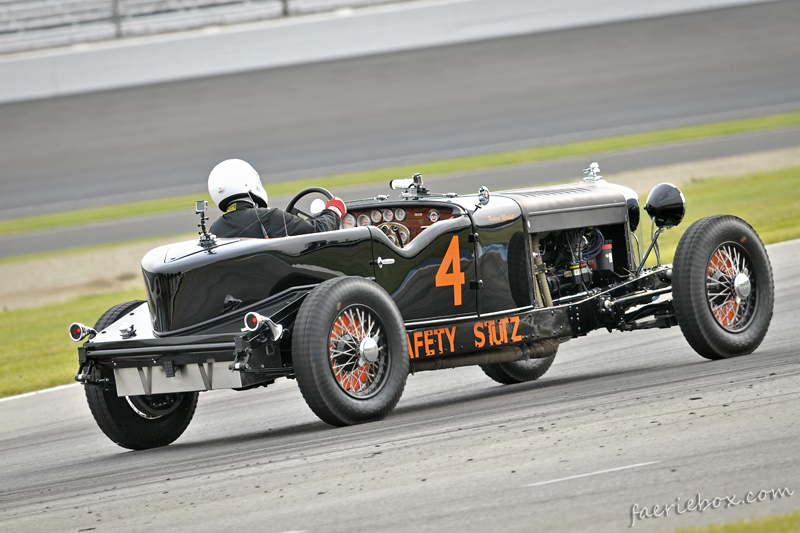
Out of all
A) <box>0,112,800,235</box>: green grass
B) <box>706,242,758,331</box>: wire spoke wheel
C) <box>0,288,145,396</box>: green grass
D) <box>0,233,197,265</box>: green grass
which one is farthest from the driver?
<box>0,112,800,235</box>: green grass

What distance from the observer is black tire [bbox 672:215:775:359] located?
7.25m

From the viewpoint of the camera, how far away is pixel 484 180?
20.2m

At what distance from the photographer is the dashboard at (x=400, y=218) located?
732 cm

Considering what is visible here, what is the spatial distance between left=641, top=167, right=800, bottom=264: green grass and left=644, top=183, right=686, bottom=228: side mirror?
5.54m

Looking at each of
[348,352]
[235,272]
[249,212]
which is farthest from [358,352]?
[249,212]

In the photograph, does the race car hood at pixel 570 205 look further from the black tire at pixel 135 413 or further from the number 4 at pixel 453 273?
the black tire at pixel 135 413

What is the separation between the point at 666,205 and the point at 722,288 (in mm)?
798

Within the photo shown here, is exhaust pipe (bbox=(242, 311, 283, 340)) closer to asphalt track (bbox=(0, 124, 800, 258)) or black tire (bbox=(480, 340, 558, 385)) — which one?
black tire (bbox=(480, 340, 558, 385))

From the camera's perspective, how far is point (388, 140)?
83.0 feet

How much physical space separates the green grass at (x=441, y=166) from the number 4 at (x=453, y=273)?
14.4 meters

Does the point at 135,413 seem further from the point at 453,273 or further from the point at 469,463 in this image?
the point at 469,463

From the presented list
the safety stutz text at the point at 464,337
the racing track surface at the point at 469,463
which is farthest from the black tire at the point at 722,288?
the safety stutz text at the point at 464,337

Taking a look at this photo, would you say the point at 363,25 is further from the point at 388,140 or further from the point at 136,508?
the point at 136,508

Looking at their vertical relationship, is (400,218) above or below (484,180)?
below
